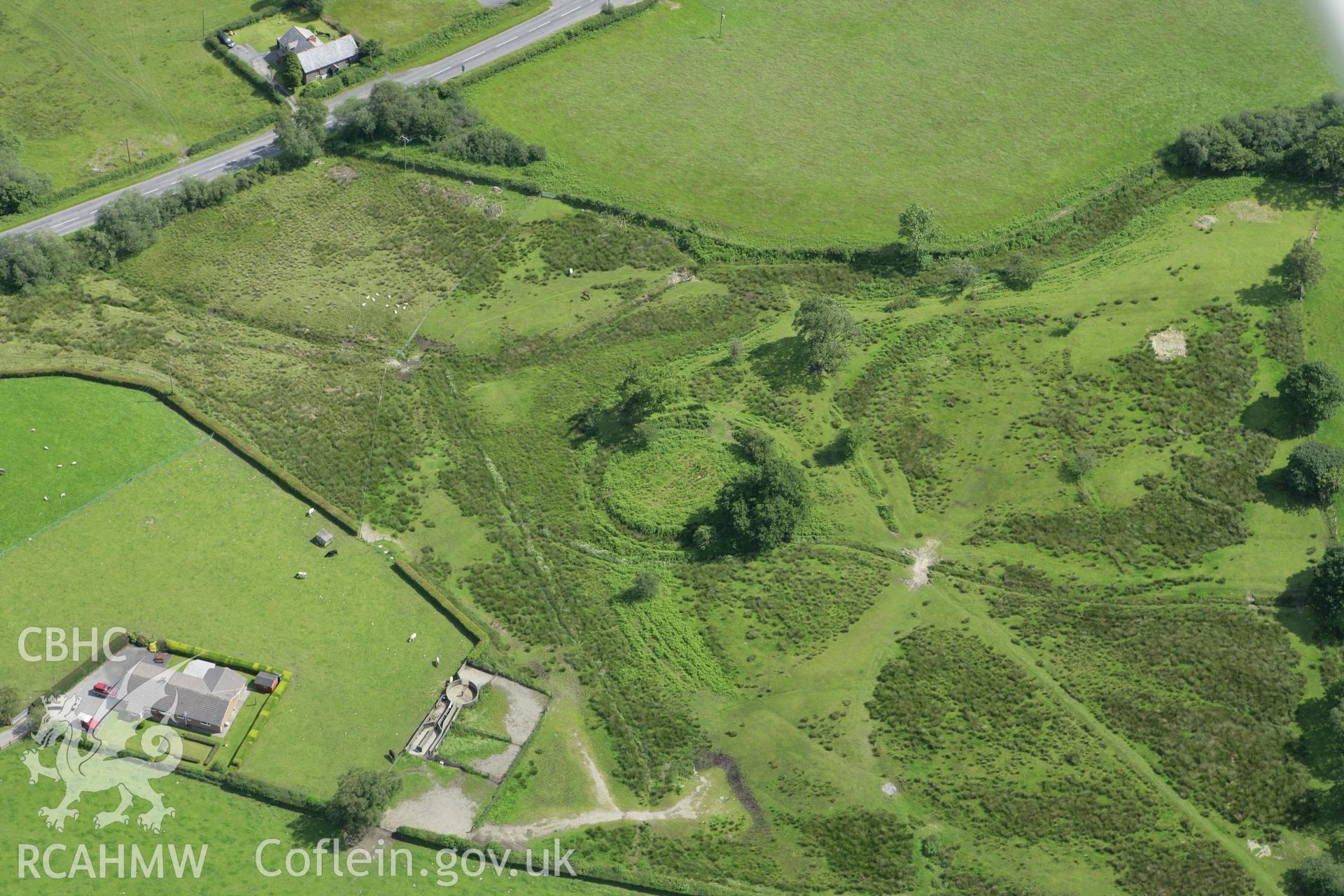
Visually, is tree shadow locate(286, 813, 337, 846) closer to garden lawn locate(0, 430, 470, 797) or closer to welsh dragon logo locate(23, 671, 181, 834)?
Answer: garden lawn locate(0, 430, 470, 797)

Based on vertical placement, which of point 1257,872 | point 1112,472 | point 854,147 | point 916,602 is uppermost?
point 854,147

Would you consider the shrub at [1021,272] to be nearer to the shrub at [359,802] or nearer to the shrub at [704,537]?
the shrub at [704,537]

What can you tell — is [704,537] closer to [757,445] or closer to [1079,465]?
[757,445]

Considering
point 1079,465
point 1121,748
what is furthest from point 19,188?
point 1121,748

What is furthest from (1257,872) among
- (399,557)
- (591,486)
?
(399,557)

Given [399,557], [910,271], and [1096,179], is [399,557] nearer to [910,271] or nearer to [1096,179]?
[910,271]

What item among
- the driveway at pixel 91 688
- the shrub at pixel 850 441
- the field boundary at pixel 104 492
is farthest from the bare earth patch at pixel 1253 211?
Answer: the driveway at pixel 91 688
